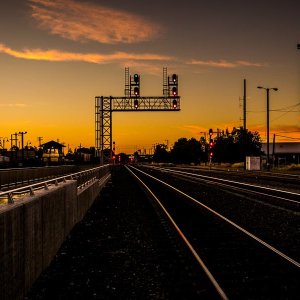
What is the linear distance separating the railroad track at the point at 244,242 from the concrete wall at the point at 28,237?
9.74ft

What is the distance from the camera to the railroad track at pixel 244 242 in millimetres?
9086

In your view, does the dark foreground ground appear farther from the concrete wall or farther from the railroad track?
the railroad track

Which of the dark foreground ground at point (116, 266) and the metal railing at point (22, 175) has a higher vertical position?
the metal railing at point (22, 175)

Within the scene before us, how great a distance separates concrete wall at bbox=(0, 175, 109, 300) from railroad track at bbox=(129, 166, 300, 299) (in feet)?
9.74

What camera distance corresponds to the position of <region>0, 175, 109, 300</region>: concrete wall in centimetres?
723

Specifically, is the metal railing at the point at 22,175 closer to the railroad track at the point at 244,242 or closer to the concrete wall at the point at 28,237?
the railroad track at the point at 244,242

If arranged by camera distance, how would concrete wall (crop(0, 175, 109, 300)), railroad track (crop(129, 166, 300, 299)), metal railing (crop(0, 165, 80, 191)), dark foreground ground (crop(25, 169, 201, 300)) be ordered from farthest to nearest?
metal railing (crop(0, 165, 80, 191)) < railroad track (crop(129, 166, 300, 299)) < dark foreground ground (crop(25, 169, 201, 300)) < concrete wall (crop(0, 175, 109, 300))

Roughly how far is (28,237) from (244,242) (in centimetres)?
686

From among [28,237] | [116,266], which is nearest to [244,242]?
[116,266]

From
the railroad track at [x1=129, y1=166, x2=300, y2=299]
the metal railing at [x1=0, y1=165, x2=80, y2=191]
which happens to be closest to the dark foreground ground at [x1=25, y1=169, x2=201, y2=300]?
the railroad track at [x1=129, y1=166, x2=300, y2=299]

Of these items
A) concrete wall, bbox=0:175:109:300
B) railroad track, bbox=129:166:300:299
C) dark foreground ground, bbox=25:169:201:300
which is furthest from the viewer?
railroad track, bbox=129:166:300:299

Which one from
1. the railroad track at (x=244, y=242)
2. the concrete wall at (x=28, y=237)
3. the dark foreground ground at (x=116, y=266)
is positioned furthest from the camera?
the railroad track at (x=244, y=242)

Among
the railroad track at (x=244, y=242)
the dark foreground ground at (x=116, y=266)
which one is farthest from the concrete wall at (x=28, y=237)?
the railroad track at (x=244, y=242)

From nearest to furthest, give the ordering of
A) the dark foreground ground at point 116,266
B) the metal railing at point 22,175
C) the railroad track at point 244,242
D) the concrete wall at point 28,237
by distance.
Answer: the concrete wall at point 28,237
the dark foreground ground at point 116,266
the railroad track at point 244,242
the metal railing at point 22,175
